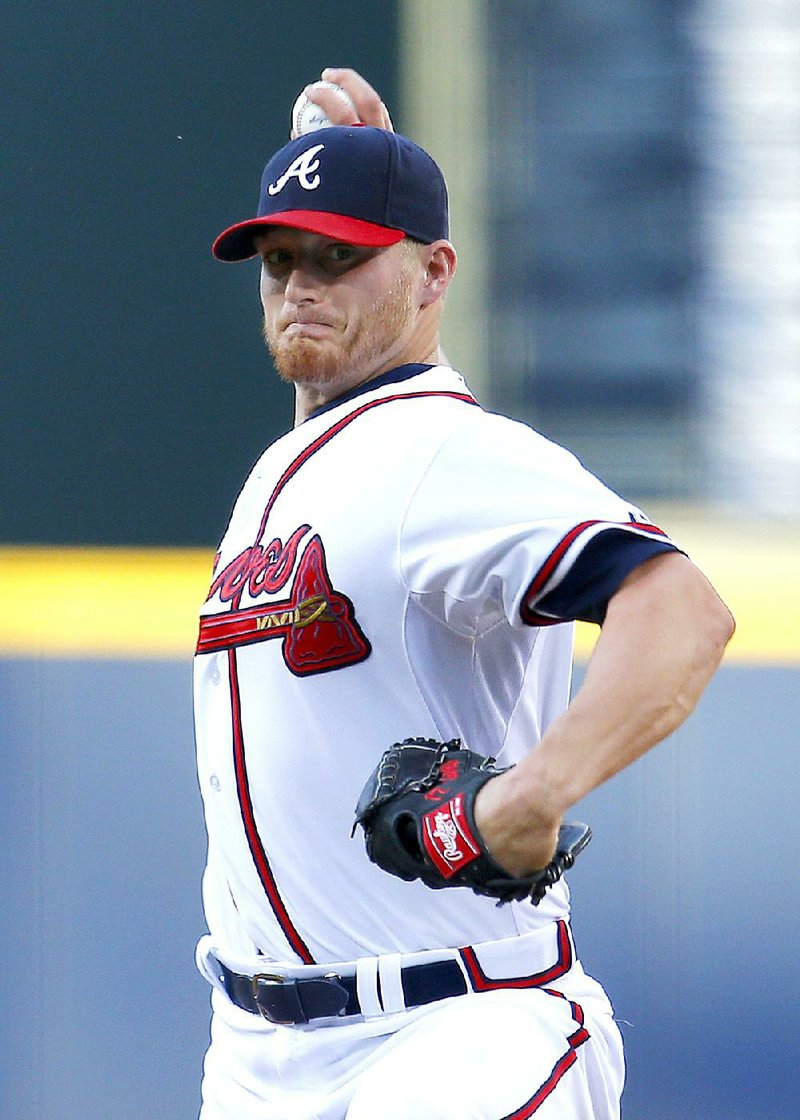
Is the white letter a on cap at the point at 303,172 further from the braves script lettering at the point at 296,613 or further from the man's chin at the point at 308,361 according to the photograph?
the braves script lettering at the point at 296,613

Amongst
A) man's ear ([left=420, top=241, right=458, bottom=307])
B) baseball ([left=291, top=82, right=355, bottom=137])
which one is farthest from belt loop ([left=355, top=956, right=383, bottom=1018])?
baseball ([left=291, top=82, right=355, bottom=137])

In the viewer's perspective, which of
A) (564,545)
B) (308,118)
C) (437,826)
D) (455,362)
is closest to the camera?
(437,826)

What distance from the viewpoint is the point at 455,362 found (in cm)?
330

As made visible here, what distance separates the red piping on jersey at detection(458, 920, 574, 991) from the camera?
1780 mm

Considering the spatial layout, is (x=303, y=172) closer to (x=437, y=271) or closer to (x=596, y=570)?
(x=437, y=271)

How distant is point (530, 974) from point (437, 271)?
92 cm

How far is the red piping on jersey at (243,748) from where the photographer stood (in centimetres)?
184

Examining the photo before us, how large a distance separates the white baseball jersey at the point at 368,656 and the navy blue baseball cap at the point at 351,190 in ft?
0.80

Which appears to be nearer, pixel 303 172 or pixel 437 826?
pixel 437 826

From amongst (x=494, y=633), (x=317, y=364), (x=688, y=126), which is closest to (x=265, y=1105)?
(x=494, y=633)

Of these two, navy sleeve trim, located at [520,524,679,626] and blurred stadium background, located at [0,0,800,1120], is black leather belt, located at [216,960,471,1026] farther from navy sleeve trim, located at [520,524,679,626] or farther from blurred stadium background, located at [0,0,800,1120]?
blurred stadium background, located at [0,0,800,1120]

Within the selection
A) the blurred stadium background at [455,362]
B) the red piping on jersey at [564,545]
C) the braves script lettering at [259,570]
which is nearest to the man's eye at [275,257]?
the braves script lettering at [259,570]

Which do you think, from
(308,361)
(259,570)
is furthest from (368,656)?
(308,361)

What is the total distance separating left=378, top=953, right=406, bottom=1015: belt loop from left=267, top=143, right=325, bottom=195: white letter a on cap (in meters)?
0.94
